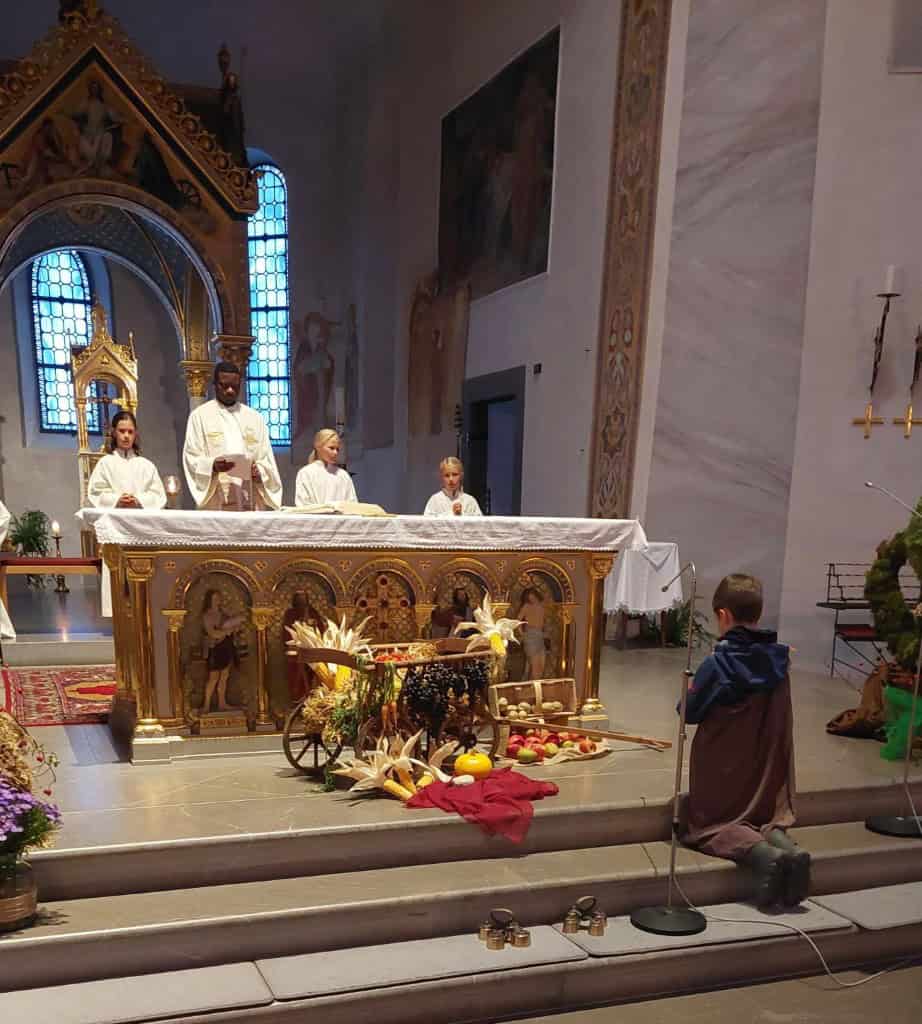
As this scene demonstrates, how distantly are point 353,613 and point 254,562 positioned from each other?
0.68 m

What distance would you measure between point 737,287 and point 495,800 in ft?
21.3

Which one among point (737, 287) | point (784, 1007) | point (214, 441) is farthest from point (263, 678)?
point (737, 287)

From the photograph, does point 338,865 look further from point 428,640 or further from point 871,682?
point 871,682

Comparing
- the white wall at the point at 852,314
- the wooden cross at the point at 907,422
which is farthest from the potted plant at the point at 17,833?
the wooden cross at the point at 907,422

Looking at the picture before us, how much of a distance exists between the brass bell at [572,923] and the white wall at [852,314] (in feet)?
19.3

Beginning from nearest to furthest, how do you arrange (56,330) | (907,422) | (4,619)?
(4,619)
(907,422)
(56,330)

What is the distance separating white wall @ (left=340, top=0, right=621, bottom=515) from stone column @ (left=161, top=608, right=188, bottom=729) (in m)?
6.22

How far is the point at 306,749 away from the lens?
5.20 metres

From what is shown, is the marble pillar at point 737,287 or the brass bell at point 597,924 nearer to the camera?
the brass bell at point 597,924

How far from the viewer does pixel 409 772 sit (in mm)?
4805

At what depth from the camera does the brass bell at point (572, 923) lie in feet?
13.2

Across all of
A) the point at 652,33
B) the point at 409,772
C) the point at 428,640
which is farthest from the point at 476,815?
the point at 652,33

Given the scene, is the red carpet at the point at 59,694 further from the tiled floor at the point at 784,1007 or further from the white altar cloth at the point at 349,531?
the tiled floor at the point at 784,1007

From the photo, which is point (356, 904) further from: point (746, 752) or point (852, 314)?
point (852, 314)
